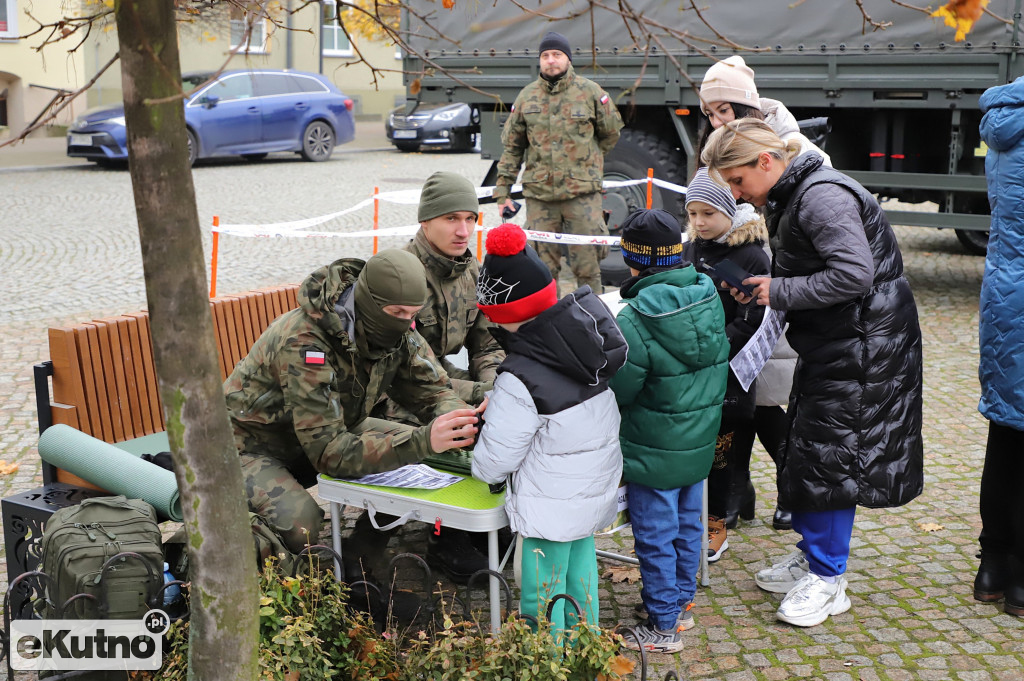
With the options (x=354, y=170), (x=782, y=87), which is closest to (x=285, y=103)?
(x=354, y=170)

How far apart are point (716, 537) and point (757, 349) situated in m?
0.99

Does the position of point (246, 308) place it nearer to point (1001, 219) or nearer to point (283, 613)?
point (283, 613)

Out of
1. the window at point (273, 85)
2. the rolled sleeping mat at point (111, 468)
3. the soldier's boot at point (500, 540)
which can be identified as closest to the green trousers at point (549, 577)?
the soldier's boot at point (500, 540)

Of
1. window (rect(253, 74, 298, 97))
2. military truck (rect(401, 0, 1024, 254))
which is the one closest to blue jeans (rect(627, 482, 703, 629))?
military truck (rect(401, 0, 1024, 254))

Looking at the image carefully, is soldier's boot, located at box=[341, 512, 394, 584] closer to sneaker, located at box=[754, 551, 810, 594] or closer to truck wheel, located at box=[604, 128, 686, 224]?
sneaker, located at box=[754, 551, 810, 594]

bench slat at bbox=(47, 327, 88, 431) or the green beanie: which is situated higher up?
the green beanie

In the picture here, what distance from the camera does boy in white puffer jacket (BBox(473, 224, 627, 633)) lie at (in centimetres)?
316

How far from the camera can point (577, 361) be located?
10.3 feet

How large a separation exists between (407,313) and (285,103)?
16.8 meters

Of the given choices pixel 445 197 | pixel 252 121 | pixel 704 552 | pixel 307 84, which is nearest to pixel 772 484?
pixel 704 552

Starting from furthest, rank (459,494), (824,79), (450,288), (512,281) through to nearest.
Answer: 1. (824,79)
2. (450,288)
3. (459,494)
4. (512,281)

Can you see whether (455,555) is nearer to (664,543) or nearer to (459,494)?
(459,494)

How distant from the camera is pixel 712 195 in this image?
4141mm

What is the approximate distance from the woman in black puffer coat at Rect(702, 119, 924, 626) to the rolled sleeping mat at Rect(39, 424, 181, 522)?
2120 mm
